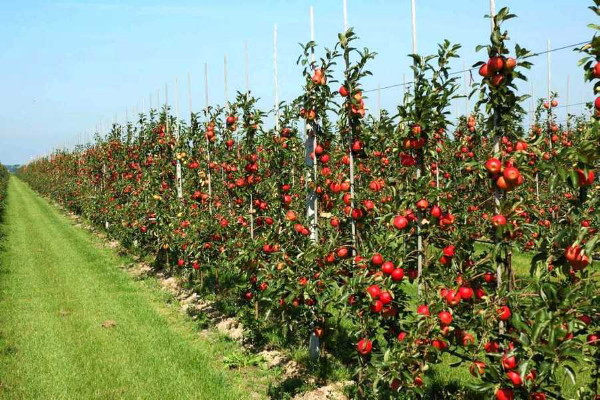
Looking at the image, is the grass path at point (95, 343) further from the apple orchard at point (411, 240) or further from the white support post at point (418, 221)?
the white support post at point (418, 221)

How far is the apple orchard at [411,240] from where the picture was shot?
259 centimetres

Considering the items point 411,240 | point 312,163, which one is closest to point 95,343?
point 312,163

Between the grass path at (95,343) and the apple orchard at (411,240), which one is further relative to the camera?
the grass path at (95,343)

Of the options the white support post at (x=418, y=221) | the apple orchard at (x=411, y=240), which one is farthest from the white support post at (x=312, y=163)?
the white support post at (x=418, y=221)

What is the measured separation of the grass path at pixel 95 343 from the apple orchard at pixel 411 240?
37.2 inches

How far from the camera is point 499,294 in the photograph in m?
2.93

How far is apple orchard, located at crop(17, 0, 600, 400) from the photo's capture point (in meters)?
2.59

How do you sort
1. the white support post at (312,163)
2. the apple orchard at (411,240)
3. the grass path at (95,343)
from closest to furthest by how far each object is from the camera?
the apple orchard at (411,240)
the grass path at (95,343)
the white support post at (312,163)

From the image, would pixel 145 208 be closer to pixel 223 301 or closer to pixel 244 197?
pixel 223 301

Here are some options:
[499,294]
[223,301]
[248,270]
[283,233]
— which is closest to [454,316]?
[499,294]

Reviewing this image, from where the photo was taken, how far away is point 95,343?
21.4 ft

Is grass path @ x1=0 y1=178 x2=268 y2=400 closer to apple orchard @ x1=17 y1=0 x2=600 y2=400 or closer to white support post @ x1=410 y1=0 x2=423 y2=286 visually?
apple orchard @ x1=17 y1=0 x2=600 y2=400

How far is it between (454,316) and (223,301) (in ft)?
17.6

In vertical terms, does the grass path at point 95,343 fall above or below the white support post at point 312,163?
below
